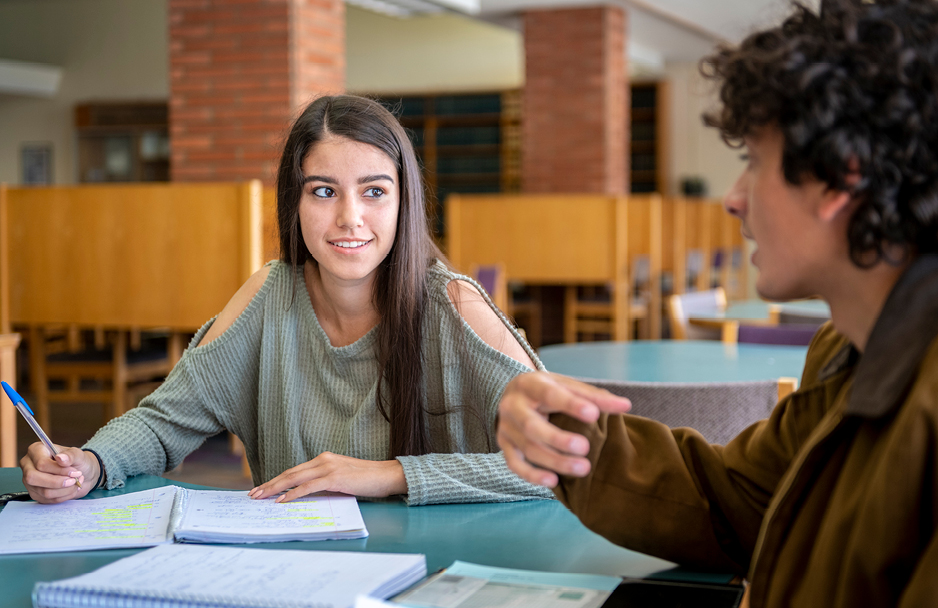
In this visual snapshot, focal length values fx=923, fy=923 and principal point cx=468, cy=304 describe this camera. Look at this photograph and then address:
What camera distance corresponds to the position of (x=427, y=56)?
36.6 feet

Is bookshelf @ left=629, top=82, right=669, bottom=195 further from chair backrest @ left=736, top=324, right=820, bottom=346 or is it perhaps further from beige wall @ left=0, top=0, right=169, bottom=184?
chair backrest @ left=736, top=324, right=820, bottom=346

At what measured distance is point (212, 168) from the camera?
5.42m

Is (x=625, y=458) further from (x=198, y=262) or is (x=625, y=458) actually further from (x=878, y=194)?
(x=198, y=262)

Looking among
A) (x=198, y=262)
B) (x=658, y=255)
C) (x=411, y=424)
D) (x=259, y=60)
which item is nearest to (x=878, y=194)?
(x=411, y=424)

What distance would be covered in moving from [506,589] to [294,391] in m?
0.73

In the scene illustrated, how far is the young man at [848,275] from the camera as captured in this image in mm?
630

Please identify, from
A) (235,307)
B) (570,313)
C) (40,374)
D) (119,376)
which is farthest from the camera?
(570,313)

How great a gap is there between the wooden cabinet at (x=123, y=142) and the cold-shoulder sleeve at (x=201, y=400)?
1052 centimetres

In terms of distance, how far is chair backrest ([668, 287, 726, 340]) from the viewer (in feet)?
11.5

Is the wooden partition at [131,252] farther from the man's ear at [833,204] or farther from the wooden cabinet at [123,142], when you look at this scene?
the wooden cabinet at [123,142]

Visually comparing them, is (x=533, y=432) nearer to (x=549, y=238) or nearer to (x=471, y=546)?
(x=471, y=546)

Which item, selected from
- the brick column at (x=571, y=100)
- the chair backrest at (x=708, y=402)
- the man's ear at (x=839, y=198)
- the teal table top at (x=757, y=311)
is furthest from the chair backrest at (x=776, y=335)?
the brick column at (x=571, y=100)

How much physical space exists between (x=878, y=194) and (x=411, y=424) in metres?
0.87

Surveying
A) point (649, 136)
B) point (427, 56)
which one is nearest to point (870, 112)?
point (427, 56)
